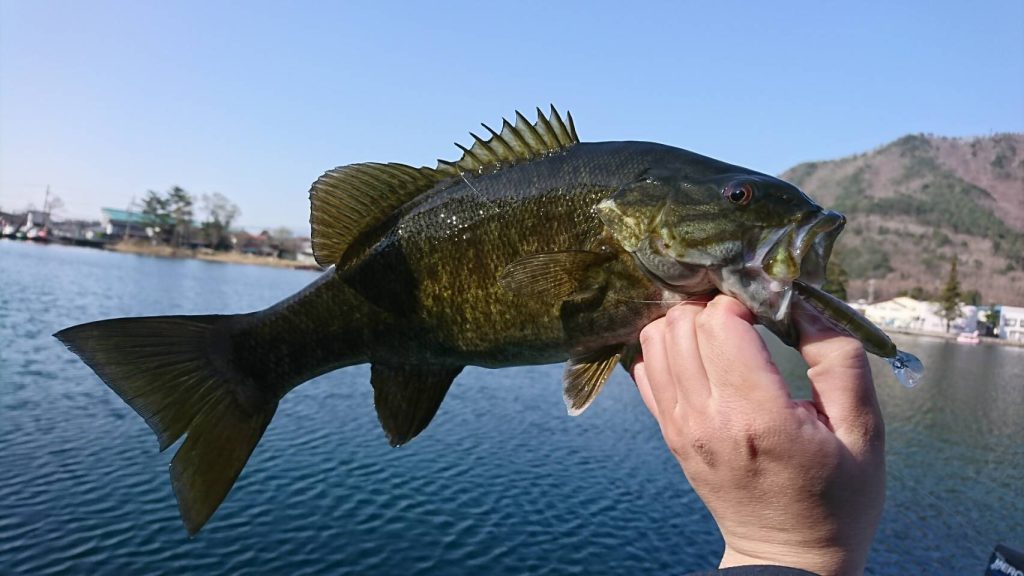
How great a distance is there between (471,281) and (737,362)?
1.39 m

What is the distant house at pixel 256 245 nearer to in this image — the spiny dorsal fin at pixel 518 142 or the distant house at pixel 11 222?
the distant house at pixel 11 222

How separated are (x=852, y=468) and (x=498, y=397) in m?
30.3

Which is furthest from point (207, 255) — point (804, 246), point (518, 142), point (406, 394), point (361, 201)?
point (804, 246)

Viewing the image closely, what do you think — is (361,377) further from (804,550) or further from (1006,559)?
(804,550)

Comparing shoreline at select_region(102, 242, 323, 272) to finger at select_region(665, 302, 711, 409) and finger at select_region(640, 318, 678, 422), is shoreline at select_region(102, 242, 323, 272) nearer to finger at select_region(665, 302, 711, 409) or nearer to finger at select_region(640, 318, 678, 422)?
finger at select_region(640, 318, 678, 422)

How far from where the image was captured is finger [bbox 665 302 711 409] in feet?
6.44

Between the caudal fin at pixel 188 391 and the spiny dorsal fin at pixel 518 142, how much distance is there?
A: 1.49m

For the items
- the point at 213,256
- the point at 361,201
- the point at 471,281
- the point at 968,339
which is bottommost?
the point at 968,339

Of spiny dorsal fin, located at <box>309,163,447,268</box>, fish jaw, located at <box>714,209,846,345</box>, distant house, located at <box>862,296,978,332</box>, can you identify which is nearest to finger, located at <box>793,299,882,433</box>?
fish jaw, located at <box>714,209,846,345</box>

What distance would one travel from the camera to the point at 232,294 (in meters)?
64.8

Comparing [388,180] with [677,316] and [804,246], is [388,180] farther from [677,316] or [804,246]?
[804,246]

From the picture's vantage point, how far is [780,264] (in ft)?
7.57

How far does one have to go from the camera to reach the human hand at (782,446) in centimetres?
174

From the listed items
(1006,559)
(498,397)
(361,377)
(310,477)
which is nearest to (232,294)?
(361,377)
